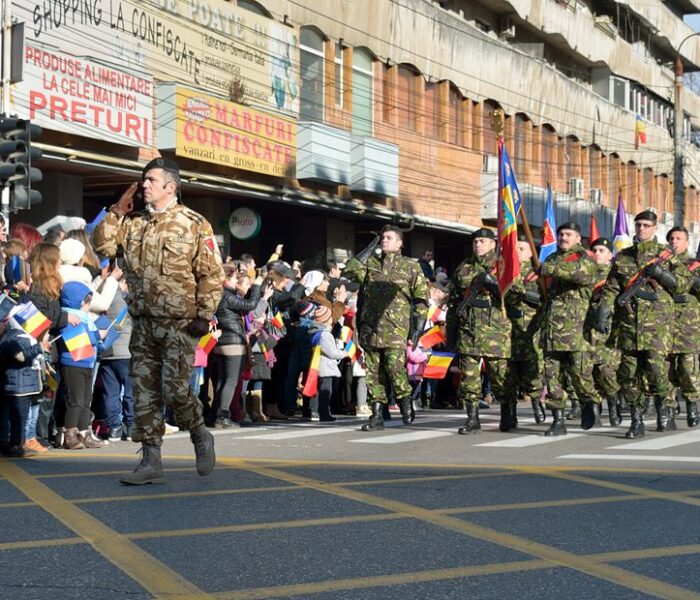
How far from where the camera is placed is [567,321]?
44.2 feet

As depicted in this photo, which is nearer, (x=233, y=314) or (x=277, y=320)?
(x=233, y=314)

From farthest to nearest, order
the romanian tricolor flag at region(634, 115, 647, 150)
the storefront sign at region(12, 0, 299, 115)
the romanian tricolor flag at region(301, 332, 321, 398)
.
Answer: the romanian tricolor flag at region(634, 115, 647, 150) → the storefront sign at region(12, 0, 299, 115) → the romanian tricolor flag at region(301, 332, 321, 398)

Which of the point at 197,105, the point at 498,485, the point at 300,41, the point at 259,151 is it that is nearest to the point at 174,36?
the point at 197,105

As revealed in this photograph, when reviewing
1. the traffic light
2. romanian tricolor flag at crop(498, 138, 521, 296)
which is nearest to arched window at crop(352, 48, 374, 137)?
romanian tricolor flag at crop(498, 138, 521, 296)

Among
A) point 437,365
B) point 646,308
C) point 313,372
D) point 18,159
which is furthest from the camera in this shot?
point 437,365

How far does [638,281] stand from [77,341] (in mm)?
5069

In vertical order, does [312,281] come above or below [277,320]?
above

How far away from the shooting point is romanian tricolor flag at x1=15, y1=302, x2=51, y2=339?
11.1 m

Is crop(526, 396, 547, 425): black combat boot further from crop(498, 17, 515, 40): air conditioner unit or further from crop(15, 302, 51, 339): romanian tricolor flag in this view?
crop(498, 17, 515, 40): air conditioner unit

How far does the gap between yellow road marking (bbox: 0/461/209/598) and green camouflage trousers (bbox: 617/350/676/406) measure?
6410 mm

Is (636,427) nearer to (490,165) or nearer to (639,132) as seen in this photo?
(490,165)

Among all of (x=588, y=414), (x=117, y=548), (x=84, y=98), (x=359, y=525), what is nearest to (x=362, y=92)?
(x=84, y=98)

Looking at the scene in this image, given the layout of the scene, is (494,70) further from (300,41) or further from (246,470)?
(246,470)

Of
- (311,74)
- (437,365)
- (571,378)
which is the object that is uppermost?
(311,74)
